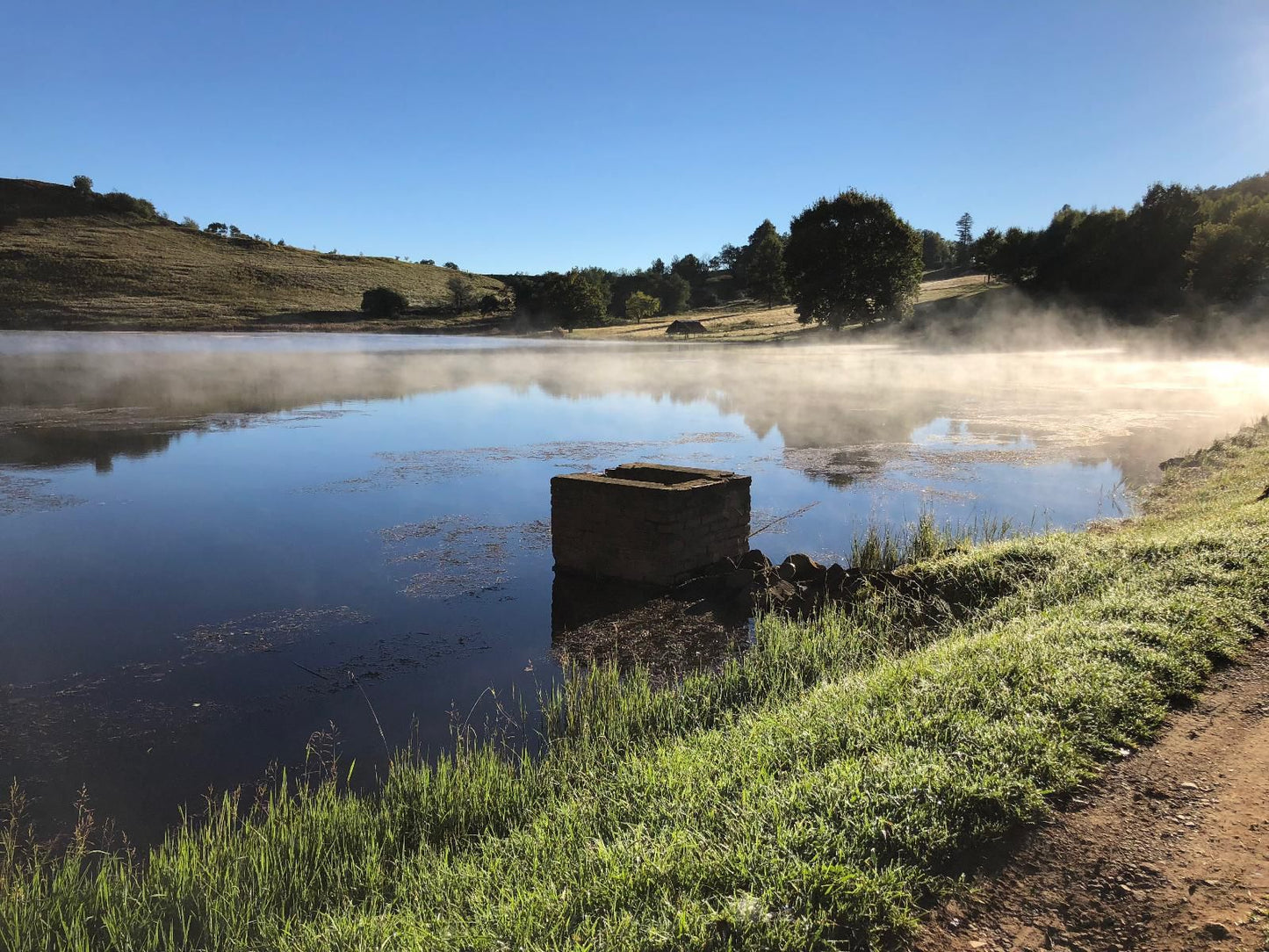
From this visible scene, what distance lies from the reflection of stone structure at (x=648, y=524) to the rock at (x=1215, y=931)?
6.66 metres

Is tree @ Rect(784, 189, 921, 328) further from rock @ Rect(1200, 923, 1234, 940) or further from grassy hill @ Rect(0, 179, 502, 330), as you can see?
rock @ Rect(1200, 923, 1234, 940)

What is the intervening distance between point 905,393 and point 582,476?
2395 centimetres

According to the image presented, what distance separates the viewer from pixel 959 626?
22.9 feet

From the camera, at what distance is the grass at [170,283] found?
7350 cm

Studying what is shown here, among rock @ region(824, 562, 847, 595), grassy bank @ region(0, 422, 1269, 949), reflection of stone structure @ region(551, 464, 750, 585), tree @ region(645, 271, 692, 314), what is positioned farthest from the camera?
tree @ region(645, 271, 692, 314)

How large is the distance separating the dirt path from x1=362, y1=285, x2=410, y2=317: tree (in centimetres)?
9435

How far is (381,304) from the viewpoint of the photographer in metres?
92.1

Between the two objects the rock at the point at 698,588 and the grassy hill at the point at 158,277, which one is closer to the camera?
the rock at the point at 698,588

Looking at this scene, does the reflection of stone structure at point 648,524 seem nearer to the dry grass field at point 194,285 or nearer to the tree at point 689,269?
the dry grass field at point 194,285

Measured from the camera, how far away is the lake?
6.43m

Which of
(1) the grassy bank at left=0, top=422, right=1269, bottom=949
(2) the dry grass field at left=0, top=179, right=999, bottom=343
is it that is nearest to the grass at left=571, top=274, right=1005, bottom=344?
(2) the dry grass field at left=0, top=179, right=999, bottom=343

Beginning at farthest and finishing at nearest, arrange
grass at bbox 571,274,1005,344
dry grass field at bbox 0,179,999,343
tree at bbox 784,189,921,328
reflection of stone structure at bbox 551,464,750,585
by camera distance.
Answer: dry grass field at bbox 0,179,999,343
grass at bbox 571,274,1005,344
tree at bbox 784,189,921,328
reflection of stone structure at bbox 551,464,750,585

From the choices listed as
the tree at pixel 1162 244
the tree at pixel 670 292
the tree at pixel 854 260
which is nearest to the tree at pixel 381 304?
the tree at pixel 670 292

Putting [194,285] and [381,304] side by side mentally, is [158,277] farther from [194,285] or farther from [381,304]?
[381,304]
